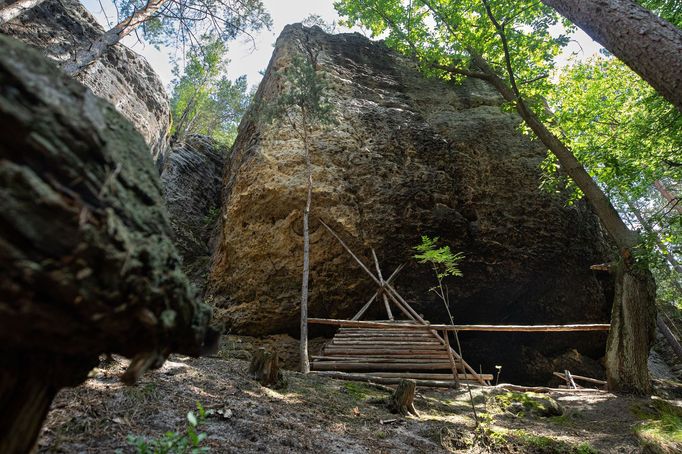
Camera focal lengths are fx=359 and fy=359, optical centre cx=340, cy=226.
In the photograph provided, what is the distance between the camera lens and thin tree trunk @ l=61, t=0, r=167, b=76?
27.9ft

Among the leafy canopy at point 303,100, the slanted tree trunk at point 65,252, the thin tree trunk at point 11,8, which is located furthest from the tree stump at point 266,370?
the thin tree trunk at point 11,8

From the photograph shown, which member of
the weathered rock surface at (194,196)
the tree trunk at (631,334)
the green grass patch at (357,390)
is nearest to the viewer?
the green grass patch at (357,390)

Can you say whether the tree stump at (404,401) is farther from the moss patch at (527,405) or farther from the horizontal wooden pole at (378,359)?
the horizontal wooden pole at (378,359)

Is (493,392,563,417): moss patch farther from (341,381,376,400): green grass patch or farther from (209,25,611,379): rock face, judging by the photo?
(209,25,611,379): rock face

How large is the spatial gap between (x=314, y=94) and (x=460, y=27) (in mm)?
4823

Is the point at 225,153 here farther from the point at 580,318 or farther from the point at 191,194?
the point at 580,318

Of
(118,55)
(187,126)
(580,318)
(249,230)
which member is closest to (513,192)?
(580,318)

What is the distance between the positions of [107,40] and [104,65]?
2.57 meters

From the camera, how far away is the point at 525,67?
33.2 feet

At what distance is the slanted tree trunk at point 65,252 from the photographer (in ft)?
3.10

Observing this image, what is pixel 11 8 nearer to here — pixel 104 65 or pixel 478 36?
pixel 104 65

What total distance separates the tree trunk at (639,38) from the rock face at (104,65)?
1015 centimetres

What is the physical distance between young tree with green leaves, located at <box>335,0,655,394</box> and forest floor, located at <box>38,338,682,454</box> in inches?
45.1

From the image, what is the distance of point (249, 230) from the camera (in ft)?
30.6
